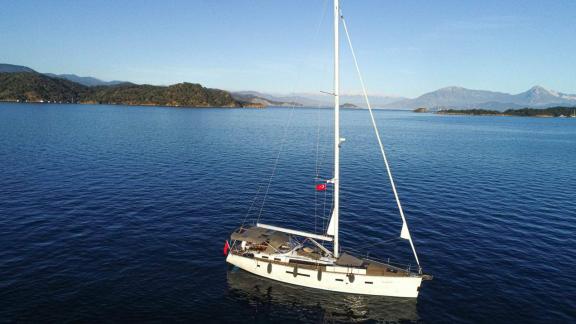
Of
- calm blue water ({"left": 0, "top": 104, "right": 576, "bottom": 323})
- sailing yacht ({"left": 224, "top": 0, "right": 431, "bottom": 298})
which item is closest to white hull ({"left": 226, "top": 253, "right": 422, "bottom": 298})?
sailing yacht ({"left": 224, "top": 0, "right": 431, "bottom": 298})

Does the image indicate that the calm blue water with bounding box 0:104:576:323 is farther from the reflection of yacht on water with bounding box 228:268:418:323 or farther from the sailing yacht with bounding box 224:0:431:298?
the sailing yacht with bounding box 224:0:431:298

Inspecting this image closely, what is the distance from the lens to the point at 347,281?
86.4 feet

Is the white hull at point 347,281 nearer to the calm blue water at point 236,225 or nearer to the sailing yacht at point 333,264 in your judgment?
the sailing yacht at point 333,264

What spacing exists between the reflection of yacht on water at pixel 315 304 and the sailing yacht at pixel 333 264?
2.01 ft

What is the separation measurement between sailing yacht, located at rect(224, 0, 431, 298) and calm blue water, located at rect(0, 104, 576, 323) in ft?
3.07

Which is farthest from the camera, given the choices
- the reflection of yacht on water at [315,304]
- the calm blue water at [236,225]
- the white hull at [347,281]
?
the white hull at [347,281]

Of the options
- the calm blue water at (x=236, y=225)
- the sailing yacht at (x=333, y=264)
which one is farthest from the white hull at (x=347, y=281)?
the calm blue water at (x=236, y=225)

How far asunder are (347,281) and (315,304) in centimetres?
309

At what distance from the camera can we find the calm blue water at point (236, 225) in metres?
24.6

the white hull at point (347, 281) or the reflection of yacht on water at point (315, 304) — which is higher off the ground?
the white hull at point (347, 281)

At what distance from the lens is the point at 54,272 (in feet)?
91.0

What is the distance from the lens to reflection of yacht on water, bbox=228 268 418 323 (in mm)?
24031

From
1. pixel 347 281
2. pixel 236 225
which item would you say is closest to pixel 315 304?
pixel 347 281

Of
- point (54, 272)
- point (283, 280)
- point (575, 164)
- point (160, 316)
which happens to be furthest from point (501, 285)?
point (575, 164)
